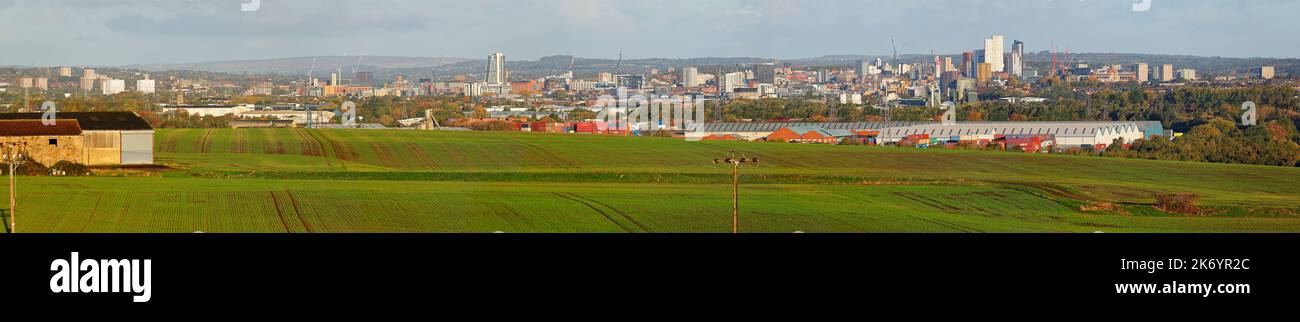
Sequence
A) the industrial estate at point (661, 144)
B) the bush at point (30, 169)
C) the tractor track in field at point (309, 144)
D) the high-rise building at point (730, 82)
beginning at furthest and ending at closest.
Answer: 1. the high-rise building at point (730, 82)
2. the tractor track in field at point (309, 144)
3. the bush at point (30, 169)
4. the industrial estate at point (661, 144)

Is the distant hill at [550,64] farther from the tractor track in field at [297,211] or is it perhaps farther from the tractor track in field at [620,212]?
the tractor track in field at [620,212]

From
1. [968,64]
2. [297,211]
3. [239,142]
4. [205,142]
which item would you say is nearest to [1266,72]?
[968,64]

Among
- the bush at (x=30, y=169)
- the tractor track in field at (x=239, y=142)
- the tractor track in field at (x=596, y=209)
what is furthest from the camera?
the tractor track in field at (x=239, y=142)

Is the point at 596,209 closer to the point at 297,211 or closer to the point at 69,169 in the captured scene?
the point at 297,211

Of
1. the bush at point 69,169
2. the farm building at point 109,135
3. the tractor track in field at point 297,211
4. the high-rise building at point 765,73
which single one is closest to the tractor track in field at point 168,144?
the farm building at point 109,135

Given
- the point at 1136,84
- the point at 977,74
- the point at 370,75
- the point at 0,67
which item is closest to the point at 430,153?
the point at 370,75
